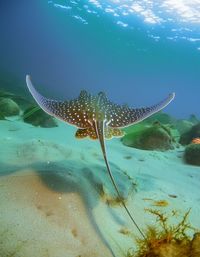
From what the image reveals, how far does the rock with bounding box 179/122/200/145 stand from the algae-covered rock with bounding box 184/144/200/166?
267 centimetres

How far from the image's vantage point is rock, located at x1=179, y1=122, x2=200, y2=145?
1090 centimetres

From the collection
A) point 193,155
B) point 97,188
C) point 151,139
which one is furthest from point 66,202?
point 151,139

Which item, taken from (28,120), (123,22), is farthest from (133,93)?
(28,120)

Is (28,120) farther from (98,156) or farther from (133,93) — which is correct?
(133,93)

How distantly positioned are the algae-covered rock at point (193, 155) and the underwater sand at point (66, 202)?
1816 millimetres

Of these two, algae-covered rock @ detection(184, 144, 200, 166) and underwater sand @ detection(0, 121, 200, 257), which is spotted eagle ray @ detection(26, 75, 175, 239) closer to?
underwater sand @ detection(0, 121, 200, 257)

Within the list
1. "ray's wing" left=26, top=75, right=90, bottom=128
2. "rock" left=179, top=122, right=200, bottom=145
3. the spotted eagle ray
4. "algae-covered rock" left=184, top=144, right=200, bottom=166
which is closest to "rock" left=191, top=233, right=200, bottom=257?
the spotted eagle ray

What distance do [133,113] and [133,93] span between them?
171m

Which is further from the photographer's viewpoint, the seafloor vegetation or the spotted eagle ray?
the spotted eagle ray

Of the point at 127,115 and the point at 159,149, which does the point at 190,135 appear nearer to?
the point at 159,149

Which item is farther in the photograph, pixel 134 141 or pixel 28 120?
pixel 28 120

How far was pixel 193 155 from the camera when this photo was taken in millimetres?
8227

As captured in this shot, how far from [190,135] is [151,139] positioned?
2.71 m

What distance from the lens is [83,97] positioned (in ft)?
16.2
